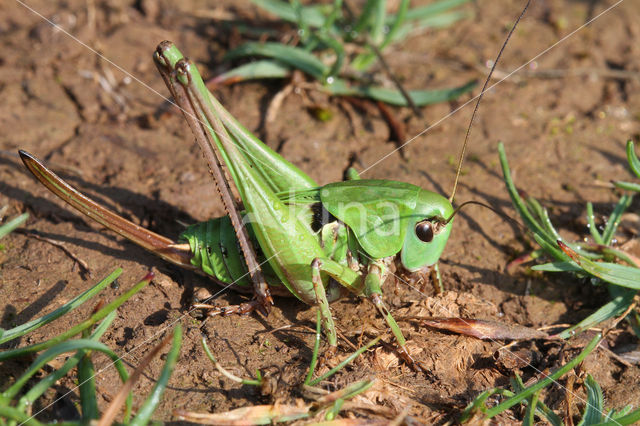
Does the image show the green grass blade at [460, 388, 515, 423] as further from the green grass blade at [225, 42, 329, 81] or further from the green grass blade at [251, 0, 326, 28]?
the green grass blade at [251, 0, 326, 28]

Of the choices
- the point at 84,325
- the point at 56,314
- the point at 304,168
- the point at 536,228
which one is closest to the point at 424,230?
the point at 536,228

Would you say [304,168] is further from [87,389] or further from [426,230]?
[87,389]

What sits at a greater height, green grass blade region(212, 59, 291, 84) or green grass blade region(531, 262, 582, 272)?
green grass blade region(212, 59, 291, 84)

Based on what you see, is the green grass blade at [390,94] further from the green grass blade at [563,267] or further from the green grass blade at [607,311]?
the green grass blade at [607,311]

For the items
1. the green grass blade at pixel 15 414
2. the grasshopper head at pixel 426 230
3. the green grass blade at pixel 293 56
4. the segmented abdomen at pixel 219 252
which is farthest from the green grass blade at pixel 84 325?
the green grass blade at pixel 293 56

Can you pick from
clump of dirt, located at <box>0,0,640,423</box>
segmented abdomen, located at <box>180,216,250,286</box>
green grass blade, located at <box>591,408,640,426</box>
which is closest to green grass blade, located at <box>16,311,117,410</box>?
clump of dirt, located at <box>0,0,640,423</box>

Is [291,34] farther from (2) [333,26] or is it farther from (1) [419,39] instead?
(1) [419,39]
